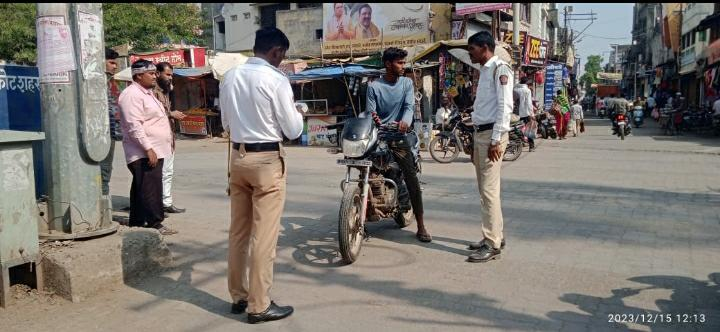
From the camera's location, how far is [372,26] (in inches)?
851

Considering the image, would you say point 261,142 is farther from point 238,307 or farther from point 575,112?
point 575,112

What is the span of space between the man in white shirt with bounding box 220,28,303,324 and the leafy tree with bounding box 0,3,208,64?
16.5m

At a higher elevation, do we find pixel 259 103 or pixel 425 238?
pixel 259 103

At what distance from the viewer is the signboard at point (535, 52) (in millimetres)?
18859

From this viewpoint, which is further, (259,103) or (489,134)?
(489,134)

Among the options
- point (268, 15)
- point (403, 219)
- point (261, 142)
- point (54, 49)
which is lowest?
point (403, 219)

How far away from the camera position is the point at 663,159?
1216 cm

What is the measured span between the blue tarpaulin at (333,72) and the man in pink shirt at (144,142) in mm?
10827

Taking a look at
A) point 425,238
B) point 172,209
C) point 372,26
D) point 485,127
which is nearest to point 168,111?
point 172,209

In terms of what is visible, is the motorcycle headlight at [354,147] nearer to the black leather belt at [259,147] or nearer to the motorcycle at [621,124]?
the black leather belt at [259,147]

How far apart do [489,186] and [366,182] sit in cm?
104

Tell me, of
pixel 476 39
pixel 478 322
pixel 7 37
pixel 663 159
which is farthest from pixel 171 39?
pixel 478 322

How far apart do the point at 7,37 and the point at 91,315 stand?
1813cm

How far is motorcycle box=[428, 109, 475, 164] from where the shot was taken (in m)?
12.0
